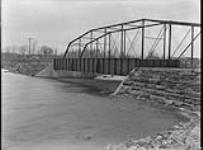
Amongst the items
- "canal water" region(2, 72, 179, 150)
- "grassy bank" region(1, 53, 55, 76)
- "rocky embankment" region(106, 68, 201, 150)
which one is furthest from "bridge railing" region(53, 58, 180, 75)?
"grassy bank" region(1, 53, 55, 76)

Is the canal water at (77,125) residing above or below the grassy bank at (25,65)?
below

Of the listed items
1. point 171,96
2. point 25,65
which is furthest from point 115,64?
point 25,65

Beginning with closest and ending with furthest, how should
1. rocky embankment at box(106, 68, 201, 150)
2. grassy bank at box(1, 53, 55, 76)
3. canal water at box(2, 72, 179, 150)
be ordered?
rocky embankment at box(106, 68, 201, 150), canal water at box(2, 72, 179, 150), grassy bank at box(1, 53, 55, 76)

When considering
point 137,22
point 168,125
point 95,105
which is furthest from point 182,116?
point 137,22

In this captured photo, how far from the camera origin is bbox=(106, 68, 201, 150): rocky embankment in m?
7.78

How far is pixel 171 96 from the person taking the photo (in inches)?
665

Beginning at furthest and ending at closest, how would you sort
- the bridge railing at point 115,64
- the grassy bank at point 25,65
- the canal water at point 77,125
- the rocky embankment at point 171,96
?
the grassy bank at point 25,65 < the bridge railing at point 115,64 < the canal water at point 77,125 < the rocky embankment at point 171,96

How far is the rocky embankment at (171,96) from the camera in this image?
306 inches

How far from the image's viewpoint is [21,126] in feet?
35.8

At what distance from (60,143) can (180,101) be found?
32.3 ft

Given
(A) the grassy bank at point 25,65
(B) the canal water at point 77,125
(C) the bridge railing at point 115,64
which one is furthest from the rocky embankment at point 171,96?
(A) the grassy bank at point 25,65

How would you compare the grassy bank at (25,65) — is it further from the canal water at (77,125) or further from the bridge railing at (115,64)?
the canal water at (77,125)

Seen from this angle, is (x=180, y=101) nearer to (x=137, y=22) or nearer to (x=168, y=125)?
(x=168, y=125)

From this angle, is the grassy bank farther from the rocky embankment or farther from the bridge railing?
the rocky embankment
